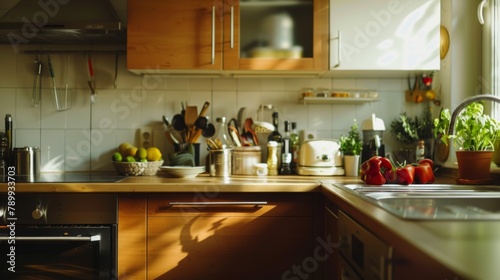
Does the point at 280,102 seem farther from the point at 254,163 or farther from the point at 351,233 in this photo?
the point at 351,233

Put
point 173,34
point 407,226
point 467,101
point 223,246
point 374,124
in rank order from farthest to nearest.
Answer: point 374,124 → point 173,34 → point 223,246 → point 467,101 → point 407,226

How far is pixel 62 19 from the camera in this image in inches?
75.7

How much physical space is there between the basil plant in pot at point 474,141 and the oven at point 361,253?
695 millimetres

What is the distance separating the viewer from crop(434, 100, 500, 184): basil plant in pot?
66.2 inches

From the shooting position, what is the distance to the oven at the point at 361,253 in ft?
3.20

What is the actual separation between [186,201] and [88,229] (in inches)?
15.9

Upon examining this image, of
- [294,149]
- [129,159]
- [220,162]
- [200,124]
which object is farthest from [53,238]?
[294,149]

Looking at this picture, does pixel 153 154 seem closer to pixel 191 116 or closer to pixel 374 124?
pixel 191 116

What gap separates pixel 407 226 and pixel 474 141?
104cm

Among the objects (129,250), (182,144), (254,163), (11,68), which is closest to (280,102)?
(254,163)

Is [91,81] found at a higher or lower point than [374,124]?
higher

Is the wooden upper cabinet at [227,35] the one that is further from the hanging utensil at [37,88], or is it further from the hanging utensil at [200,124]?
the hanging utensil at [37,88]

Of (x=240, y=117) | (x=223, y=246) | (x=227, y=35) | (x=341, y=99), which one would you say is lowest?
(x=223, y=246)

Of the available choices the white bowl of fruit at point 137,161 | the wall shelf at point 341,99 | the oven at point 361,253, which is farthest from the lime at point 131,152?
the oven at point 361,253
